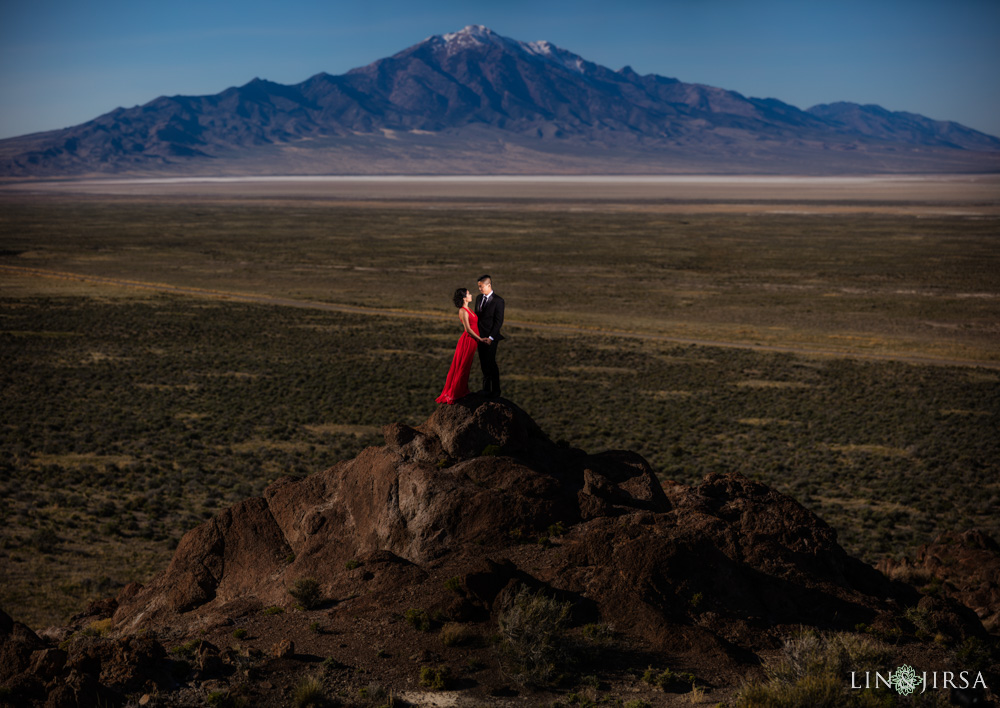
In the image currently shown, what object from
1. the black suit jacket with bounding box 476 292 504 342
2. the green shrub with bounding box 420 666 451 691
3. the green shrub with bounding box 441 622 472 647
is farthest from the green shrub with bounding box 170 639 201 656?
the black suit jacket with bounding box 476 292 504 342

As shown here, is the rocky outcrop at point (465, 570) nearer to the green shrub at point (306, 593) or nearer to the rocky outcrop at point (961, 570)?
the green shrub at point (306, 593)

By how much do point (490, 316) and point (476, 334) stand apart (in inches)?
16.0

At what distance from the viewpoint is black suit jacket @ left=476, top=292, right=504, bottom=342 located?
14.2 metres

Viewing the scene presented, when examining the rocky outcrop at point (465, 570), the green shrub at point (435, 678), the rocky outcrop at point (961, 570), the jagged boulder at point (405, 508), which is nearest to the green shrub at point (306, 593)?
the rocky outcrop at point (465, 570)

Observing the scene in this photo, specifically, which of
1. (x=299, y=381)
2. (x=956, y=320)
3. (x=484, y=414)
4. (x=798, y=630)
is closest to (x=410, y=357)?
(x=299, y=381)

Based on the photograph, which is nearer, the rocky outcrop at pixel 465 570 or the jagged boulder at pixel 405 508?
the rocky outcrop at pixel 465 570

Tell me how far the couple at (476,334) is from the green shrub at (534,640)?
14.6ft

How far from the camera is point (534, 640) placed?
10750mm

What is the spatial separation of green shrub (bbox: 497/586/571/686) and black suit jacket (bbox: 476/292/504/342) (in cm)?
486

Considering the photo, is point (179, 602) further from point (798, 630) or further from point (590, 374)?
point (590, 374)

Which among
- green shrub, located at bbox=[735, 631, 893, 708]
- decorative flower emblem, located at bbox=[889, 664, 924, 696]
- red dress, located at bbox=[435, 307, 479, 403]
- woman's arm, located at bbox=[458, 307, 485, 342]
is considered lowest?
decorative flower emblem, located at bbox=[889, 664, 924, 696]

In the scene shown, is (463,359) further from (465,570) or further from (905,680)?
(905,680)

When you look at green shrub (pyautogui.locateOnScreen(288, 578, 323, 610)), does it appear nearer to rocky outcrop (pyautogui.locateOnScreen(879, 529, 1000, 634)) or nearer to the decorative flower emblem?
the decorative flower emblem

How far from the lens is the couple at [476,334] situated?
14109mm
